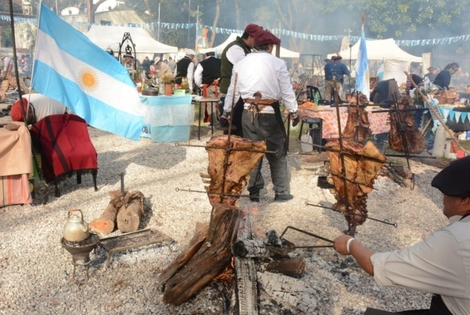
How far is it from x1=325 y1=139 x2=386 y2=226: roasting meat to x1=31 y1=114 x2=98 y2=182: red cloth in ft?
13.5

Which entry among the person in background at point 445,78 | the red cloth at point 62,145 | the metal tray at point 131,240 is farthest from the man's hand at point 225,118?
the person in background at point 445,78

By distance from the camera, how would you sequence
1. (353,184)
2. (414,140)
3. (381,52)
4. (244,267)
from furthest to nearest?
(381,52) → (414,140) → (353,184) → (244,267)

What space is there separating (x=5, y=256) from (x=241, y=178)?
2.86m

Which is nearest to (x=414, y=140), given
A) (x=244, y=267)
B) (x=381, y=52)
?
(x=244, y=267)

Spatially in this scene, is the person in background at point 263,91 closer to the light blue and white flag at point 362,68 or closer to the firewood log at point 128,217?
the firewood log at point 128,217

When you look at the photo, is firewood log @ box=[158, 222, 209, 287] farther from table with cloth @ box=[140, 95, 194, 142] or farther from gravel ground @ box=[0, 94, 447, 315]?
table with cloth @ box=[140, 95, 194, 142]

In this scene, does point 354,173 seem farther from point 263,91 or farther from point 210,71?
point 210,71

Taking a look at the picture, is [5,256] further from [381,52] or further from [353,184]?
[381,52]

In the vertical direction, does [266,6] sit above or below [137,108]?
above

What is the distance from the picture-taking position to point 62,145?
21.5 ft

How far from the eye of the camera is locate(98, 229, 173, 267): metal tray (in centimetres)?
464

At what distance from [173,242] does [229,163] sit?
1.53 meters

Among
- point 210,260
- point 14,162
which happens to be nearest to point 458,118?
point 210,260

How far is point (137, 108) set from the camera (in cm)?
658
